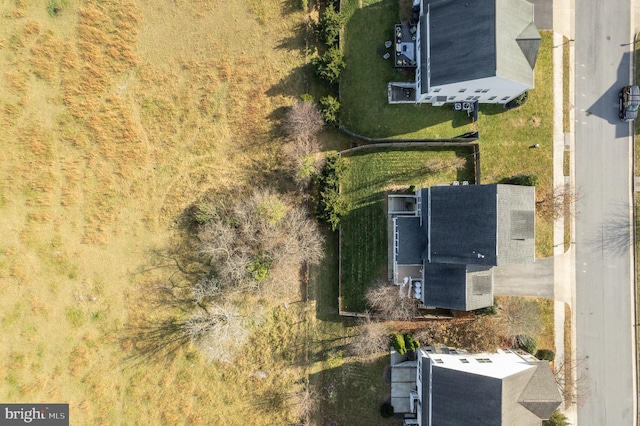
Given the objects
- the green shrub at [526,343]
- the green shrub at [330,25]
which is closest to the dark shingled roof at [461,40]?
the green shrub at [330,25]

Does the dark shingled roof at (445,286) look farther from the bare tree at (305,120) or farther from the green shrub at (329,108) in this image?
the bare tree at (305,120)

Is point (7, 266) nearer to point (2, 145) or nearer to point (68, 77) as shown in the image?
point (2, 145)

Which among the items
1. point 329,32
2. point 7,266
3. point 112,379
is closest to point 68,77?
point 7,266

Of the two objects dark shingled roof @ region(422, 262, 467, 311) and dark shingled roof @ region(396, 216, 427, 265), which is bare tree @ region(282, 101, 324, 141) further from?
dark shingled roof @ region(422, 262, 467, 311)

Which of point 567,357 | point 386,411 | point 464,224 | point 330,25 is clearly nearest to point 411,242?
point 464,224

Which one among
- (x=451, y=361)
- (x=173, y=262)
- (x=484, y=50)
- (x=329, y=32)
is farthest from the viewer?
(x=173, y=262)

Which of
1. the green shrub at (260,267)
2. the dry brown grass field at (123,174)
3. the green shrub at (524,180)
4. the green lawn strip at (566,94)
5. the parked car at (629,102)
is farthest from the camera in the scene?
the dry brown grass field at (123,174)
